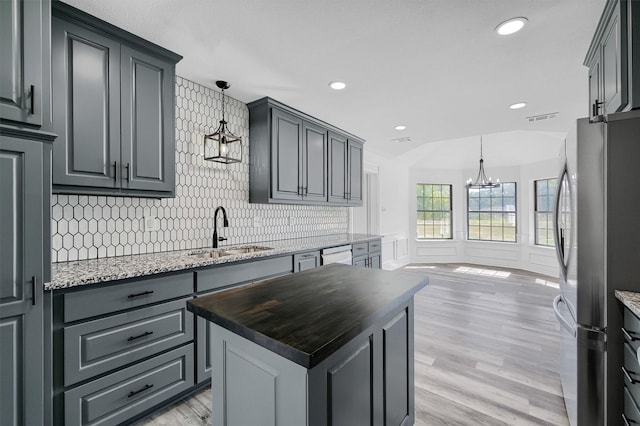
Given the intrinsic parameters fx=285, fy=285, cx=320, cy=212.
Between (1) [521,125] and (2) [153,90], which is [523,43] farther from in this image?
(2) [153,90]

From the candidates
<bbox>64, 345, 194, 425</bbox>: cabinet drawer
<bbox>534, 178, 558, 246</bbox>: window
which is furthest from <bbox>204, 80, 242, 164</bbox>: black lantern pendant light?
<bbox>534, 178, 558, 246</bbox>: window

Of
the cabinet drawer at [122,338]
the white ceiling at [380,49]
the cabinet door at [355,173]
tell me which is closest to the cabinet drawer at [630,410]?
the white ceiling at [380,49]

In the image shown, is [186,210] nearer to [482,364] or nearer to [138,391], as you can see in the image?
[138,391]

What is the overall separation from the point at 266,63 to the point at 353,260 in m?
2.55

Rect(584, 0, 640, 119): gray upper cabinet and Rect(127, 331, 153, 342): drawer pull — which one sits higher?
Rect(584, 0, 640, 119): gray upper cabinet

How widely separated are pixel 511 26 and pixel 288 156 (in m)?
2.24

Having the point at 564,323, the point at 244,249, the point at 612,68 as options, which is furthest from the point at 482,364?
the point at 244,249

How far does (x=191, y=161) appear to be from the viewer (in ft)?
8.89

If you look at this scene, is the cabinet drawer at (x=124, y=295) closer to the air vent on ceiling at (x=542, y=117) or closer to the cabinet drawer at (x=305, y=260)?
the cabinet drawer at (x=305, y=260)

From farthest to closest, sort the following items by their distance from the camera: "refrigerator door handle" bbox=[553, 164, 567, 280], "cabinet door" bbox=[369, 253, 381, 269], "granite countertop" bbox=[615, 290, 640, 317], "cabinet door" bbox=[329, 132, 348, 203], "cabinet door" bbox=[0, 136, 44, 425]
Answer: "cabinet door" bbox=[369, 253, 381, 269], "cabinet door" bbox=[329, 132, 348, 203], "refrigerator door handle" bbox=[553, 164, 567, 280], "cabinet door" bbox=[0, 136, 44, 425], "granite countertop" bbox=[615, 290, 640, 317]

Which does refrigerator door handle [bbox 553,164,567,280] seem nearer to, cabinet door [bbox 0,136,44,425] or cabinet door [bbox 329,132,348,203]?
cabinet door [bbox 329,132,348,203]

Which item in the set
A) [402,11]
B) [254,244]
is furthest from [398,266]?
[402,11]

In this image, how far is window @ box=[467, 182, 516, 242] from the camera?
6.89m

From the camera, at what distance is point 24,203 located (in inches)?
52.1
